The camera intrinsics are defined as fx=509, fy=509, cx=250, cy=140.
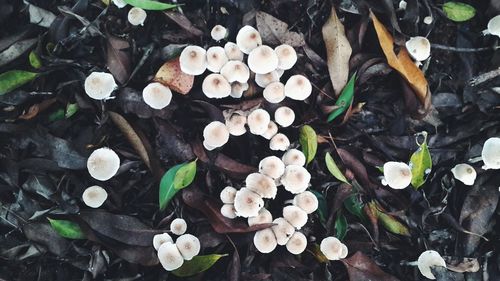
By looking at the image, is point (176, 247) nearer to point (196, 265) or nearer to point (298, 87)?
point (196, 265)

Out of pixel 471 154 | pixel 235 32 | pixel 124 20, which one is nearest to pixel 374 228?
pixel 471 154

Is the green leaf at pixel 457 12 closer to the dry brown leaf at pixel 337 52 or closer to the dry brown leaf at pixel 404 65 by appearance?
the dry brown leaf at pixel 404 65

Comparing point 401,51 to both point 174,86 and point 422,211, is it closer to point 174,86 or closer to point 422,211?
point 422,211

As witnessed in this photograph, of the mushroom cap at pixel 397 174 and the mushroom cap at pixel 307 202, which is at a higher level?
the mushroom cap at pixel 397 174

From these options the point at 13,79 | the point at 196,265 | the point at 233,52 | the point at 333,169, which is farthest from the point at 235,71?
the point at 13,79

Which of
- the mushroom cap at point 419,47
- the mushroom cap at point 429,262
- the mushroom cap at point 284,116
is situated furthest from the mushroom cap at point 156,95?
the mushroom cap at point 429,262
